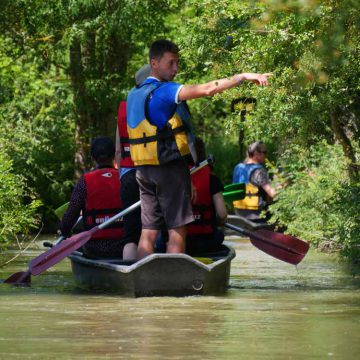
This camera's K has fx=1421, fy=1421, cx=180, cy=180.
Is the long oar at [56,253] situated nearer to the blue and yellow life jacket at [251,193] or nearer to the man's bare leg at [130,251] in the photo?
the man's bare leg at [130,251]

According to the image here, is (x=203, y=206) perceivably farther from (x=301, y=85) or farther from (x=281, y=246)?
(x=301, y=85)

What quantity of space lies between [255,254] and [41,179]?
602 cm

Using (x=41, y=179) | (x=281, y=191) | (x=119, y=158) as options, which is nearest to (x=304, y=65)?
(x=119, y=158)

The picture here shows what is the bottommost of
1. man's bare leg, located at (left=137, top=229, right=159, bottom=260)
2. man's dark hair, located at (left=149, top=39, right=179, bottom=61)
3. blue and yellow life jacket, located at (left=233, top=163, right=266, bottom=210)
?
blue and yellow life jacket, located at (left=233, top=163, right=266, bottom=210)

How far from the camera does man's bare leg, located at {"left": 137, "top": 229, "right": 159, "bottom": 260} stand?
12.3m

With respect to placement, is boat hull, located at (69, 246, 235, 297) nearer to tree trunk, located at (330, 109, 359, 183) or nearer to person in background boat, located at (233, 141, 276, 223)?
tree trunk, located at (330, 109, 359, 183)

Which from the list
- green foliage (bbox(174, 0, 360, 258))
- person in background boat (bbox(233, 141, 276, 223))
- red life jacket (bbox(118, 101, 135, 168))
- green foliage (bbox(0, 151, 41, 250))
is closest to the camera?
green foliage (bbox(174, 0, 360, 258))

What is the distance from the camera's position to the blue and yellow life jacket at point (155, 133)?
12.0m

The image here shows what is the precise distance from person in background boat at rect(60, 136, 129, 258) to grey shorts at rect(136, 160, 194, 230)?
1157mm

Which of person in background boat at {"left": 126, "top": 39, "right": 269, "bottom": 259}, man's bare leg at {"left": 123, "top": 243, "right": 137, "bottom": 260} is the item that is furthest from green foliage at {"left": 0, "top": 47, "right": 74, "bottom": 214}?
person in background boat at {"left": 126, "top": 39, "right": 269, "bottom": 259}

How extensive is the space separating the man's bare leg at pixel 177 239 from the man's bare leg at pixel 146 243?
0.18m

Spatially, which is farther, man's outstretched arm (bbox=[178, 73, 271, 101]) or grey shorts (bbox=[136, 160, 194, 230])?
grey shorts (bbox=[136, 160, 194, 230])

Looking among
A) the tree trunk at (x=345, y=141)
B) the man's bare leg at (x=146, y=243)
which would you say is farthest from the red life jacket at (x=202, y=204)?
the tree trunk at (x=345, y=141)

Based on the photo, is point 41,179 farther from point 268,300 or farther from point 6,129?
point 268,300
